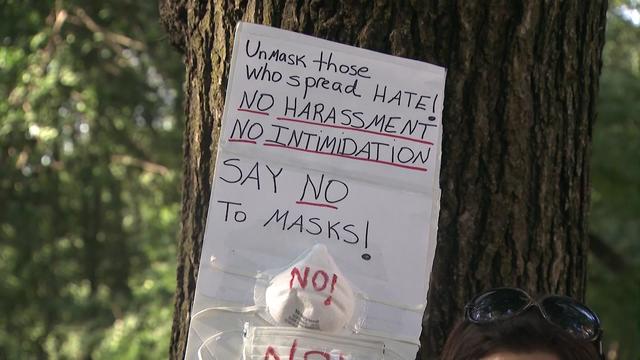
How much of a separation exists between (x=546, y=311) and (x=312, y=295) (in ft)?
1.56

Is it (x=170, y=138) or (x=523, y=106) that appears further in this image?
(x=170, y=138)

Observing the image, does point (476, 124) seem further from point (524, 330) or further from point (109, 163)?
Result: point (109, 163)

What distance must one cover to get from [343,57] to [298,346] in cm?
68

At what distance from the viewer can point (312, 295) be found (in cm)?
187

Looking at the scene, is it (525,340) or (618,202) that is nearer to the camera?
(525,340)

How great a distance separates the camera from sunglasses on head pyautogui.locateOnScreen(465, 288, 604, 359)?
169 cm

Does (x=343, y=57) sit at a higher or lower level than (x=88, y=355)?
higher

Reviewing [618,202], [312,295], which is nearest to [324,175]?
[312,295]

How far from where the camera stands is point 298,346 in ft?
6.21

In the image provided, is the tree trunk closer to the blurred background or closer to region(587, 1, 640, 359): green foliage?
the blurred background

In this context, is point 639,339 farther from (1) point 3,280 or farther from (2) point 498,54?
(1) point 3,280

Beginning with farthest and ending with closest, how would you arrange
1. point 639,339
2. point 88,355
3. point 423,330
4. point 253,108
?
point 88,355 → point 639,339 → point 423,330 → point 253,108

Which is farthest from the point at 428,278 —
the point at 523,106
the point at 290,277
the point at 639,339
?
the point at 639,339

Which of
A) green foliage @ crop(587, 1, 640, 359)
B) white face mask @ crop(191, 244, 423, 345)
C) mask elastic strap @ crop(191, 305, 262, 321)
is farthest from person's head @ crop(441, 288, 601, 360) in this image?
green foliage @ crop(587, 1, 640, 359)
